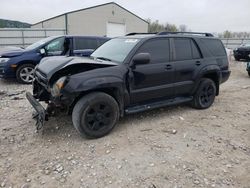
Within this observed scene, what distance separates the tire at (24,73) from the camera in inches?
285

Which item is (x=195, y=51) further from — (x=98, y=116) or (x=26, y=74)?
(x=26, y=74)

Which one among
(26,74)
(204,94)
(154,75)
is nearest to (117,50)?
A: (154,75)

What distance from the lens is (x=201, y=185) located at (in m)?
2.74

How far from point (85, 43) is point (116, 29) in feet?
61.4

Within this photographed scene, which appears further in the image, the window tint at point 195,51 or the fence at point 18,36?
the fence at point 18,36

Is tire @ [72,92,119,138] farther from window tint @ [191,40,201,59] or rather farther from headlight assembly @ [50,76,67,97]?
window tint @ [191,40,201,59]

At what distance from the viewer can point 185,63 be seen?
478cm

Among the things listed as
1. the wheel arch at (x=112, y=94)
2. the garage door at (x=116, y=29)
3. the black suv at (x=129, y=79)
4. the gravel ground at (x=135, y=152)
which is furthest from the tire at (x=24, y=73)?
the garage door at (x=116, y=29)

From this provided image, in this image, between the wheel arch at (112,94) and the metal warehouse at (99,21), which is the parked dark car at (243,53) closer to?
the wheel arch at (112,94)

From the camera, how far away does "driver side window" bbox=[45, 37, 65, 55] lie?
7.67m

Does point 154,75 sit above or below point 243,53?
below

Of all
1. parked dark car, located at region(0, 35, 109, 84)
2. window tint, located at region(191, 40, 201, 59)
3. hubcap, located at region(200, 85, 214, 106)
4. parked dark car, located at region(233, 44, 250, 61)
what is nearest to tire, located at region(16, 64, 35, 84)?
parked dark car, located at region(0, 35, 109, 84)

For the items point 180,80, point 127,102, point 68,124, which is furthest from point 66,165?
point 180,80

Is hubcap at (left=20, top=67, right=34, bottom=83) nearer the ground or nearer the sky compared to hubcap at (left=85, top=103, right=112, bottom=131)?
nearer the sky
